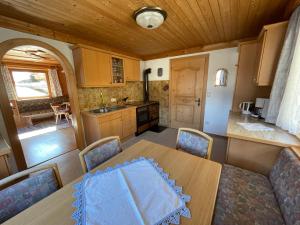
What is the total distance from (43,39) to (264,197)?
3581 mm

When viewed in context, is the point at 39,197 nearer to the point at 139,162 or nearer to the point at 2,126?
the point at 139,162

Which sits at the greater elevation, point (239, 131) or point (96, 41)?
point (96, 41)

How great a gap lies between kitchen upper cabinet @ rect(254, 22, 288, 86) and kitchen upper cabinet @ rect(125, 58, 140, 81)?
281 cm

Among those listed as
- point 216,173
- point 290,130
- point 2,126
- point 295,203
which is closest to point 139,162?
point 216,173

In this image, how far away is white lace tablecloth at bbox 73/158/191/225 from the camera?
2.24 feet

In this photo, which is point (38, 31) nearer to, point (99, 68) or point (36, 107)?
point (99, 68)

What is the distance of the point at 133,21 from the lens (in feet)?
6.35

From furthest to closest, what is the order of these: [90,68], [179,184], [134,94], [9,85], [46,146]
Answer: [9,85] → [134,94] → [46,146] → [90,68] → [179,184]

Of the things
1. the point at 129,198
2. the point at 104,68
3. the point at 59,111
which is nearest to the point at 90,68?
the point at 104,68

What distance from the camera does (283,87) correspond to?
1562 mm

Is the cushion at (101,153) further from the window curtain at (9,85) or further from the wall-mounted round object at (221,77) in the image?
the window curtain at (9,85)

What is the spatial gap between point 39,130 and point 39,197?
4.43m

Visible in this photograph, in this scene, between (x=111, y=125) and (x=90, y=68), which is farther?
(x=111, y=125)

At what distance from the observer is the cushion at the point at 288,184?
842mm
